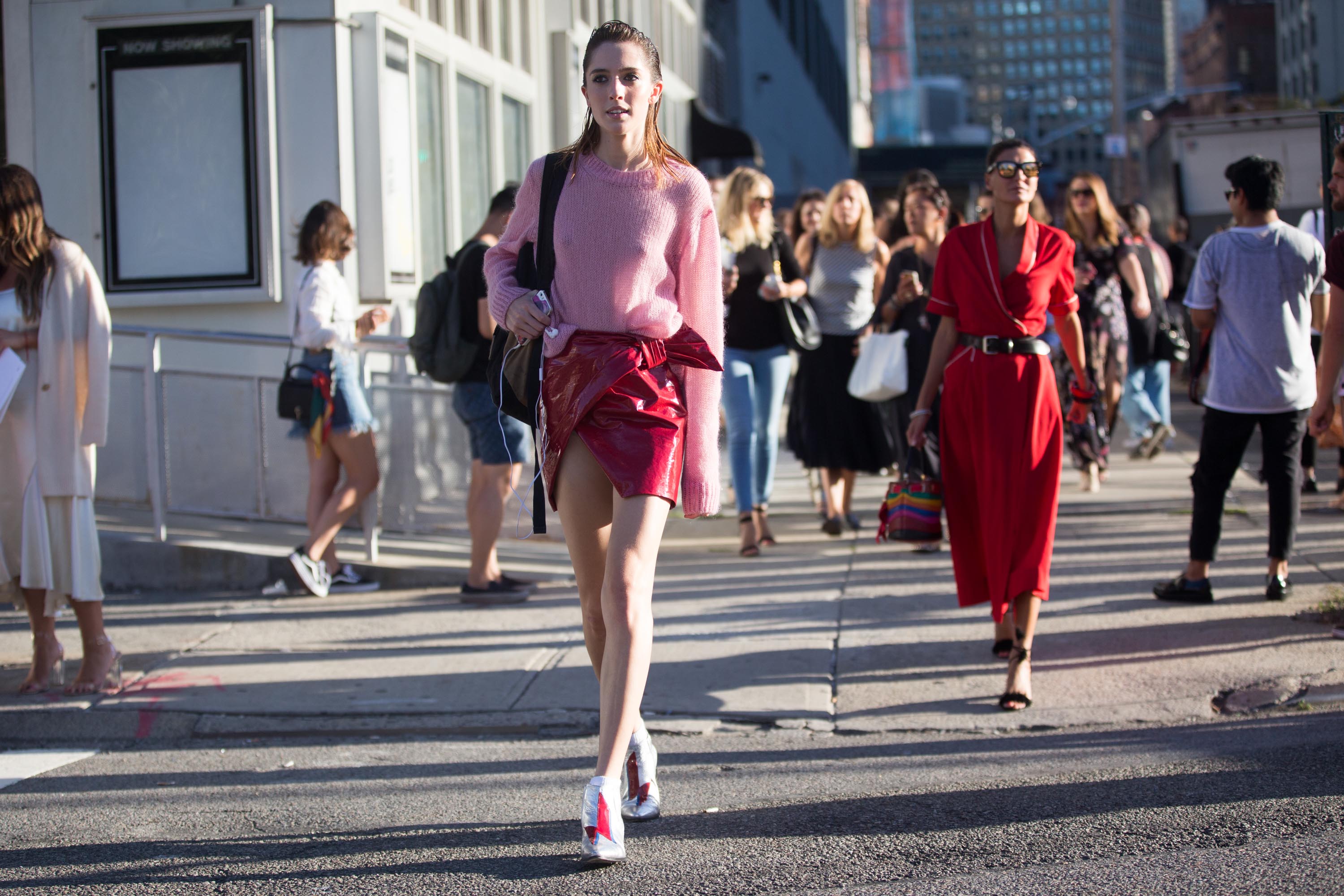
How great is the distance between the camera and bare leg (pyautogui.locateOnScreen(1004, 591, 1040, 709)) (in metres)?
5.14

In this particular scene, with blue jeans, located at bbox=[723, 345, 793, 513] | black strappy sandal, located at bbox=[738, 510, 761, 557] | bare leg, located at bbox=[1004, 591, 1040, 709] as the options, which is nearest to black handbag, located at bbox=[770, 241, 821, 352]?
blue jeans, located at bbox=[723, 345, 793, 513]

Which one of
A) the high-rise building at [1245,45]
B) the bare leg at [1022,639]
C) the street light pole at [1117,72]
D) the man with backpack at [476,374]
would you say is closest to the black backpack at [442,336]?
the man with backpack at [476,374]

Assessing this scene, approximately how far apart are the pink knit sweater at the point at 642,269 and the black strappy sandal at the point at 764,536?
4402mm

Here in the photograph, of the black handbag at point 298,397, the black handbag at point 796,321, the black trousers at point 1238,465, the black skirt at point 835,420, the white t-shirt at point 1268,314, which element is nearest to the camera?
the white t-shirt at point 1268,314

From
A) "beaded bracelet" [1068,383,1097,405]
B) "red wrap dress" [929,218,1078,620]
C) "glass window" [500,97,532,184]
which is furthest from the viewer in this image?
"glass window" [500,97,532,184]

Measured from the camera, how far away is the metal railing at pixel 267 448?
7961 mm

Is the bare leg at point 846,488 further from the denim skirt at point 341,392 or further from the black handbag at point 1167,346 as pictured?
the black handbag at point 1167,346

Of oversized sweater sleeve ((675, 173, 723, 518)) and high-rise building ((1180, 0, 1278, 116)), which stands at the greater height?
high-rise building ((1180, 0, 1278, 116))

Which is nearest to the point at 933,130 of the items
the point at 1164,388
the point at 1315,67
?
the point at 1315,67

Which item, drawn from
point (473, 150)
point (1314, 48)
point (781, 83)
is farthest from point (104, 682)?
point (1314, 48)

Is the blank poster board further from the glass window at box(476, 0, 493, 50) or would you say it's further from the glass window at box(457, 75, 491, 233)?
the glass window at box(476, 0, 493, 50)

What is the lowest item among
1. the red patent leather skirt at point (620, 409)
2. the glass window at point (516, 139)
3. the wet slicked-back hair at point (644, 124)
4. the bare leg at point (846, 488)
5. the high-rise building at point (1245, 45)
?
the bare leg at point (846, 488)

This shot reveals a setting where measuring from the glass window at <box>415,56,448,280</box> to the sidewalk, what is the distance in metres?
3.01

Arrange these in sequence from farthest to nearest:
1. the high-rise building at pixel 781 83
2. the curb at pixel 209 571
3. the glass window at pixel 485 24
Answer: the high-rise building at pixel 781 83
the glass window at pixel 485 24
the curb at pixel 209 571
